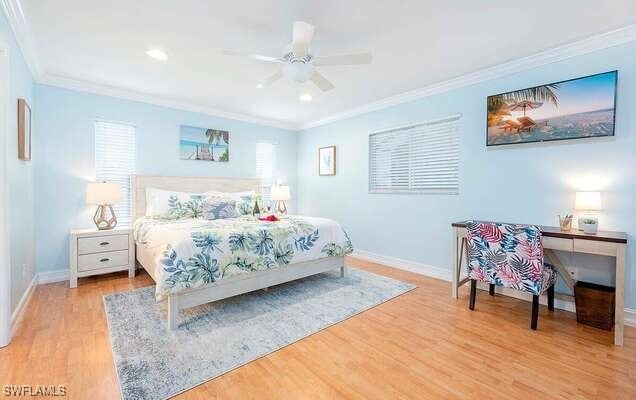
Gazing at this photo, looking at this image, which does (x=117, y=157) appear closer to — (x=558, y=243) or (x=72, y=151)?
(x=72, y=151)

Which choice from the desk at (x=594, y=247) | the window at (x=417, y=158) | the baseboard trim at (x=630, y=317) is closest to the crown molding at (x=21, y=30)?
the window at (x=417, y=158)

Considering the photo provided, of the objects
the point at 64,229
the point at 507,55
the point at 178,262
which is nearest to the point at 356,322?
the point at 178,262

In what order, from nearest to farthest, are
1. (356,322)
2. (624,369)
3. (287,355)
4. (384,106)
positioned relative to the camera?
(624,369), (287,355), (356,322), (384,106)

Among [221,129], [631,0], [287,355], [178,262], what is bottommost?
[287,355]

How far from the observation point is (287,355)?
2033 mm

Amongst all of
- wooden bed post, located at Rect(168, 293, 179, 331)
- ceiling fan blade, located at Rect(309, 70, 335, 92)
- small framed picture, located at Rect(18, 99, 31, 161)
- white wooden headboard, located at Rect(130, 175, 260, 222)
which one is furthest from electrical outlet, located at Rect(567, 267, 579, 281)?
small framed picture, located at Rect(18, 99, 31, 161)

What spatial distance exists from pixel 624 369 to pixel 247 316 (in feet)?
9.03

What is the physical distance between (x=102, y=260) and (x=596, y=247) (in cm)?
503

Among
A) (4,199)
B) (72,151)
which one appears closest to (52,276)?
(72,151)

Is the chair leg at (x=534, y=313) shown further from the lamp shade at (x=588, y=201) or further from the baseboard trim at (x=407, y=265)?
the baseboard trim at (x=407, y=265)

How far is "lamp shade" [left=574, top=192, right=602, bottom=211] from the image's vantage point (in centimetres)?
251

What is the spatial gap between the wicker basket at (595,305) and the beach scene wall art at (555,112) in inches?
53.8

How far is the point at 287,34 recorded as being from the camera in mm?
2500

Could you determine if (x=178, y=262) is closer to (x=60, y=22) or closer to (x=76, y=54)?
(x=60, y=22)
